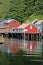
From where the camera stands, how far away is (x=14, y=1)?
140750 millimetres

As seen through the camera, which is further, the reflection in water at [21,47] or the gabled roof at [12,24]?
the gabled roof at [12,24]

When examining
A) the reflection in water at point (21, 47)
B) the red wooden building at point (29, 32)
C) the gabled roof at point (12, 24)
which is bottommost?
the reflection in water at point (21, 47)

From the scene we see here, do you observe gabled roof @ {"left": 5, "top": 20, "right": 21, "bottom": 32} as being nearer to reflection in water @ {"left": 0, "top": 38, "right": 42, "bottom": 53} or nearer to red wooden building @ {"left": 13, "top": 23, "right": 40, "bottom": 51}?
red wooden building @ {"left": 13, "top": 23, "right": 40, "bottom": 51}

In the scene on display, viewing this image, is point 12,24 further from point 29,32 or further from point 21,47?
point 21,47

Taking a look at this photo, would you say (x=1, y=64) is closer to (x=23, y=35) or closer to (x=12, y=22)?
(x=23, y=35)

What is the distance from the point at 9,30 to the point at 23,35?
10.2 metres

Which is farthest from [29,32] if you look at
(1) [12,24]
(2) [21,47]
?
(2) [21,47]

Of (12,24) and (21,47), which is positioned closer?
(21,47)

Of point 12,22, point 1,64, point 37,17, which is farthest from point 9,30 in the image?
point 1,64

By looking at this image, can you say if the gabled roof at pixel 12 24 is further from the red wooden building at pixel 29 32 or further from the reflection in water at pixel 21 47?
the reflection in water at pixel 21 47

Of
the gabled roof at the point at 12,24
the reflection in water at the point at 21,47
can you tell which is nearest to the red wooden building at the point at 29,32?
the gabled roof at the point at 12,24

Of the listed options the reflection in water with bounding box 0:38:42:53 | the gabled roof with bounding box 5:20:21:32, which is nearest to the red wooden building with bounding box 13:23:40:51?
the gabled roof with bounding box 5:20:21:32

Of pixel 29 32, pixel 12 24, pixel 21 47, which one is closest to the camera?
pixel 21 47

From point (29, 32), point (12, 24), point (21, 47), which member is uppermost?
point (12, 24)
